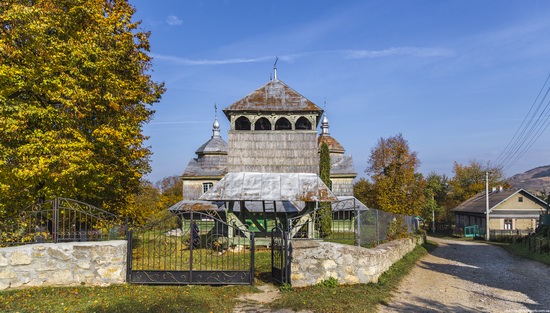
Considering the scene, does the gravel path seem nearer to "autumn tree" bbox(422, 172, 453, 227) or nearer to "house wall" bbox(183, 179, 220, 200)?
"house wall" bbox(183, 179, 220, 200)

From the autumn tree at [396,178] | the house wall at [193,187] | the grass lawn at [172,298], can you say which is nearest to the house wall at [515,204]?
the autumn tree at [396,178]

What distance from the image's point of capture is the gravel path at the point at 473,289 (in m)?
8.73

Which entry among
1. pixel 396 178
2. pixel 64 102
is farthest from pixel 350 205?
pixel 64 102

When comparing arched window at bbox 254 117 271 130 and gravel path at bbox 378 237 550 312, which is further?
arched window at bbox 254 117 271 130

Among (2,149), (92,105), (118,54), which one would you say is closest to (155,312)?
(2,149)

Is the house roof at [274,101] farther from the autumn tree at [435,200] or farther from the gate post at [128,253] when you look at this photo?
the autumn tree at [435,200]

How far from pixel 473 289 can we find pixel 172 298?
822 centimetres

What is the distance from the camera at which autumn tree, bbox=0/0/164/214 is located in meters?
11.6

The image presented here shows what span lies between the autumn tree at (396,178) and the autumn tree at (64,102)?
24285 mm

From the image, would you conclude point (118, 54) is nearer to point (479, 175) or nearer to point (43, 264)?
point (43, 264)

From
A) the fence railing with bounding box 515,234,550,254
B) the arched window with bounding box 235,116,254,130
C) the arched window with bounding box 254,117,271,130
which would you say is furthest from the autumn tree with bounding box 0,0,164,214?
the fence railing with bounding box 515,234,550,254

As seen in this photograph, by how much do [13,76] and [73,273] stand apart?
655cm

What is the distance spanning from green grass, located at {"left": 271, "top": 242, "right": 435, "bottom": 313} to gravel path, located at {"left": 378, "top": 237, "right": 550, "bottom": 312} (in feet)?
0.97

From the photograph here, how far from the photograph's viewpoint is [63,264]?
9.67 metres
